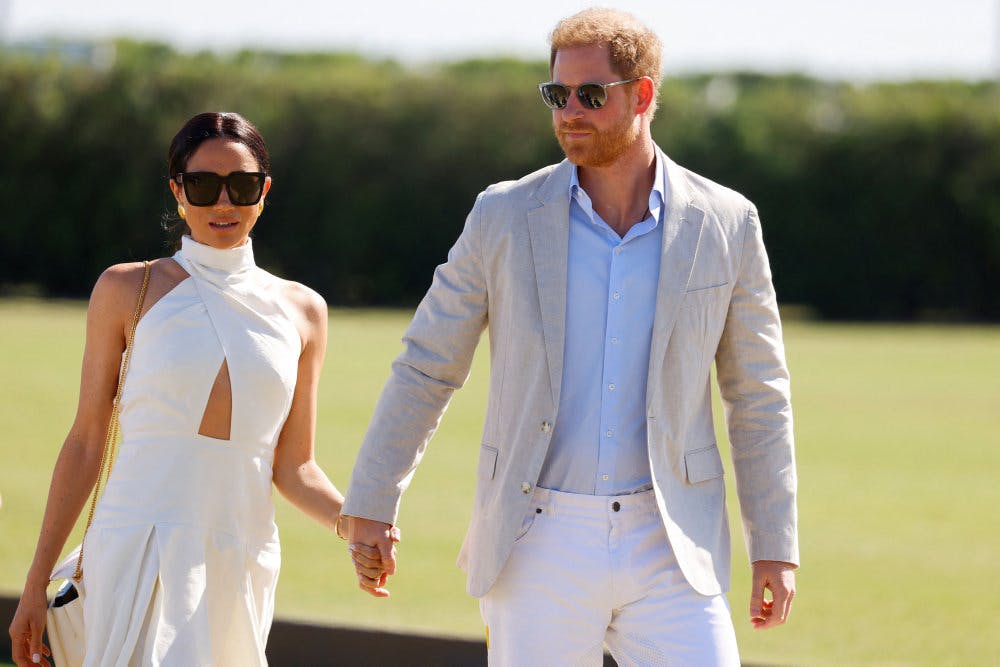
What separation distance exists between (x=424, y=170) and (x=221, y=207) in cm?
3884

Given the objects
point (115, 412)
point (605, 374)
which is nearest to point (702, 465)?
point (605, 374)

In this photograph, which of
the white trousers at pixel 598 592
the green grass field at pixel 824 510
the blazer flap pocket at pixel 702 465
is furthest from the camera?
the green grass field at pixel 824 510

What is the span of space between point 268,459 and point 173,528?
1.03 ft

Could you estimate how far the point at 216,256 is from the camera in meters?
3.73

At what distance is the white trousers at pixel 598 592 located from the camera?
3322mm

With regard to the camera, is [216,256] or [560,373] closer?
[560,373]

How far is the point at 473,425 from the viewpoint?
1573 centimetres

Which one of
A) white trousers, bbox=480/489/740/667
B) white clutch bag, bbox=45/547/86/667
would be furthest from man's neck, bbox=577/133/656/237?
white clutch bag, bbox=45/547/86/667

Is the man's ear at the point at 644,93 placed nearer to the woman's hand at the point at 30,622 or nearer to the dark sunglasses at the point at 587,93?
the dark sunglasses at the point at 587,93

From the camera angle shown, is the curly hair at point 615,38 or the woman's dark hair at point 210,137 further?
the woman's dark hair at point 210,137

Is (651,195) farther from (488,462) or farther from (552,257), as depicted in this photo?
(488,462)

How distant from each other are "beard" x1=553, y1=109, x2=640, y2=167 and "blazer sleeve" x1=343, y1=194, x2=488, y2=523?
0.25 meters

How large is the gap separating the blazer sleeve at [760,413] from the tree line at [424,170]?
37.2 metres

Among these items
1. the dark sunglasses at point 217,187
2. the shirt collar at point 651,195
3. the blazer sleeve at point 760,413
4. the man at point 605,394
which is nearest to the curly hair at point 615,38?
the man at point 605,394
